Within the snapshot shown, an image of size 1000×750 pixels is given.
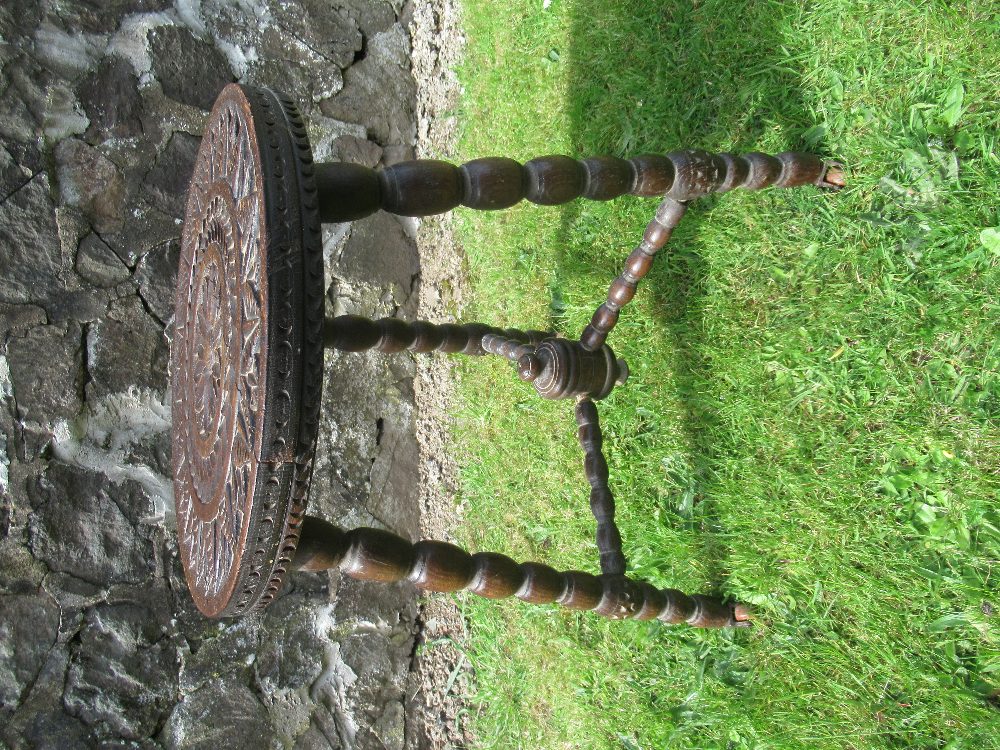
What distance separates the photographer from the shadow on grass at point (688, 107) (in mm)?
1820

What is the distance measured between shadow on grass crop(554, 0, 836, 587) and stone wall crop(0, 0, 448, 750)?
945mm

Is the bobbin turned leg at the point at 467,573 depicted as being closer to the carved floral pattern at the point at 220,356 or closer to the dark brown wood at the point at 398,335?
the carved floral pattern at the point at 220,356

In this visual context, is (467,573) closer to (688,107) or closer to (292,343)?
(292,343)

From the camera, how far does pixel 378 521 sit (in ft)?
8.41

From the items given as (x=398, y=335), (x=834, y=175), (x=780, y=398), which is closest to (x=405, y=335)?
(x=398, y=335)

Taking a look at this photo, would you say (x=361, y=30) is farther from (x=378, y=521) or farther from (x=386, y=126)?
(x=378, y=521)

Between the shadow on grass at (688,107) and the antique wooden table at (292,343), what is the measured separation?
11.3 inches

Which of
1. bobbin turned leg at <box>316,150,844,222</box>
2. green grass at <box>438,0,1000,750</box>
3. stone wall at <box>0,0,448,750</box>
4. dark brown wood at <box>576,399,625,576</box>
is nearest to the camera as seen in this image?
bobbin turned leg at <box>316,150,844,222</box>

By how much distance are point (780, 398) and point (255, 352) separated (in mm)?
1286

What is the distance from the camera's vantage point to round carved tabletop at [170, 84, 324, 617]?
93 centimetres

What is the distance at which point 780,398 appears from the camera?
1.77 meters

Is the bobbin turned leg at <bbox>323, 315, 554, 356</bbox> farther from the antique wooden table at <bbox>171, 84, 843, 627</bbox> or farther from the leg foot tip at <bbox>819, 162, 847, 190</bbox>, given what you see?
the leg foot tip at <bbox>819, 162, 847, 190</bbox>

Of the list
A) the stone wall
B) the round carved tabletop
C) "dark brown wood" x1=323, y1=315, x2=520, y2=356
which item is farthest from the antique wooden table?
the stone wall

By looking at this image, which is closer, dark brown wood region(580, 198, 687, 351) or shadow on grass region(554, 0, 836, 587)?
dark brown wood region(580, 198, 687, 351)
